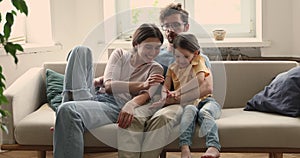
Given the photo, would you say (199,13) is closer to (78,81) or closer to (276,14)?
(276,14)

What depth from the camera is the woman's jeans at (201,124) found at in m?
2.18

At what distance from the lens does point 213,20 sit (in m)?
3.90

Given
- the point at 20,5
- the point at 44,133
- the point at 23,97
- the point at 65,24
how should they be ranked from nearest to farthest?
1. the point at 20,5
2. the point at 44,133
3. the point at 23,97
4. the point at 65,24

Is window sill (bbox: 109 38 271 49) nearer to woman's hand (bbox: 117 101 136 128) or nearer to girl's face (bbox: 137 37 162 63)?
girl's face (bbox: 137 37 162 63)

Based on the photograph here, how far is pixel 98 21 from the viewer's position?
3822 mm

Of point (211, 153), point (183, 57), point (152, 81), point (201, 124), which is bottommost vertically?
point (211, 153)

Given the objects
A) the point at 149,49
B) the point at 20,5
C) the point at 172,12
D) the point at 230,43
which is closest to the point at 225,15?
the point at 230,43

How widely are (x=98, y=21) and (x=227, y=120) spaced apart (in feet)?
6.08

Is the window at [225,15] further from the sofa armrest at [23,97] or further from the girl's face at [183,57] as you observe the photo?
the girl's face at [183,57]

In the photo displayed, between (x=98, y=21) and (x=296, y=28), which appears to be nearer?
(x=296, y=28)

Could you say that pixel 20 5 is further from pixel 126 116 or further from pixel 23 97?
pixel 23 97

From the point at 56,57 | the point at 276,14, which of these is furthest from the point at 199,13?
the point at 56,57

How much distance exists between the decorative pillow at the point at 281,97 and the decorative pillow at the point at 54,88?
1105 millimetres

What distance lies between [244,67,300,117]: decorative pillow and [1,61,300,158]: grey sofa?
1.8 inches
